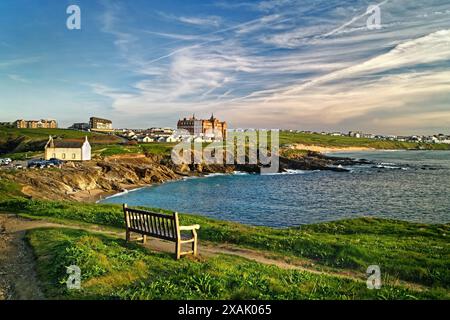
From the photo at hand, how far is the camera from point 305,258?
51.3 feet

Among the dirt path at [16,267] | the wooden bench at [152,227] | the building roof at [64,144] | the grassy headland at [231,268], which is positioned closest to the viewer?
the grassy headland at [231,268]

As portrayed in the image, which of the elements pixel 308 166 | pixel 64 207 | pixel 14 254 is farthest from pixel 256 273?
pixel 308 166

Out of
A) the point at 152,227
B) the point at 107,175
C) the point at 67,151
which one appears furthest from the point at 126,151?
the point at 152,227

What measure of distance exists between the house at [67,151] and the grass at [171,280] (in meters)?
74.3

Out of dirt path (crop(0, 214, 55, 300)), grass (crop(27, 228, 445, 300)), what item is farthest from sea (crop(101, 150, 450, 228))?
grass (crop(27, 228, 445, 300))

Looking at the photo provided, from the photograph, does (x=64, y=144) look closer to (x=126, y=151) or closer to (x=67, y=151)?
(x=67, y=151)

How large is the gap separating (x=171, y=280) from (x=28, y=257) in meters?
6.97

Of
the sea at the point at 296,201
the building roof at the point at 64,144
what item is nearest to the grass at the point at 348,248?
the sea at the point at 296,201

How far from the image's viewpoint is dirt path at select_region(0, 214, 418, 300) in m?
9.93

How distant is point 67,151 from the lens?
82812mm

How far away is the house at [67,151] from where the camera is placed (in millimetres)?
82000

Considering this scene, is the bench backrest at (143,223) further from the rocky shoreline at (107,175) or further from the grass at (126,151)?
the grass at (126,151)
